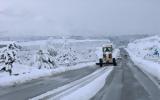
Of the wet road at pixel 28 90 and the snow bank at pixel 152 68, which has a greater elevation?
the snow bank at pixel 152 68

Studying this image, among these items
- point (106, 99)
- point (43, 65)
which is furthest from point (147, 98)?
point (43, 65)

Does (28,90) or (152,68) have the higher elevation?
(152,68)

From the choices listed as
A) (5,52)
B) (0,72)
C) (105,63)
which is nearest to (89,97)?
(5,52)

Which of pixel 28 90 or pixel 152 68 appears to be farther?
pixel 152 68

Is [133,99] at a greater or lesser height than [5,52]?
lesser

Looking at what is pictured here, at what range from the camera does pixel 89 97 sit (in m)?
15.3

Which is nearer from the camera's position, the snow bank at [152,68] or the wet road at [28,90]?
the wet road at [28,90]

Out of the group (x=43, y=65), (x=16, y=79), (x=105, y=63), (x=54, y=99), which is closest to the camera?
(x=54, y=99)

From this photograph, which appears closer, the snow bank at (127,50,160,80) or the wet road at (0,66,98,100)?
the wet road at (0,66,98,100)

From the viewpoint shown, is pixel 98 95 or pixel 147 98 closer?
pixel 147 98

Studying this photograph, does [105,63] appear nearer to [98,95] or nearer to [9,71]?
[9,71]

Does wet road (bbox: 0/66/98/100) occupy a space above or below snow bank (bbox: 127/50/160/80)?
below

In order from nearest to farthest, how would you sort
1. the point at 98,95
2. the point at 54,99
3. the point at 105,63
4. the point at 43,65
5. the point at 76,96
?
1. the point at 54,99
2. the point at 76,96
3. the point at 98,95
4. the point at 43,65
5. the point at 105,63

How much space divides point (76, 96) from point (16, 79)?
32.2 ft
